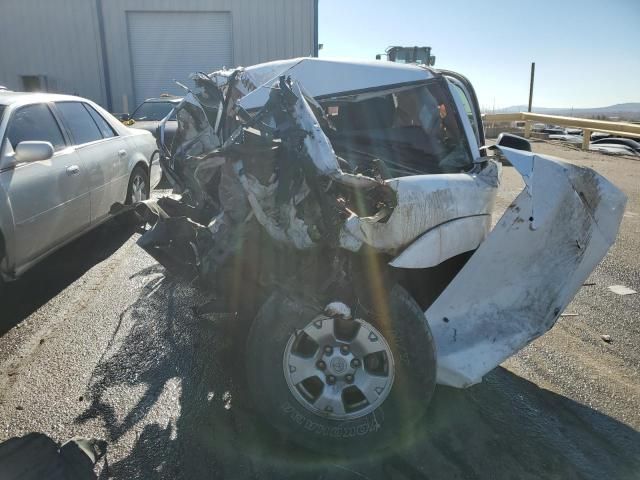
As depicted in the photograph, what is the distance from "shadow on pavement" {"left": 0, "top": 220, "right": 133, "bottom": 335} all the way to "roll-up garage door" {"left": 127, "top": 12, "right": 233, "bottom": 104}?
15.5 metres

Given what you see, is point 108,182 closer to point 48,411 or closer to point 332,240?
point 48,411

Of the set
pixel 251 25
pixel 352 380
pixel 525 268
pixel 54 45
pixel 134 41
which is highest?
pixel 251 25

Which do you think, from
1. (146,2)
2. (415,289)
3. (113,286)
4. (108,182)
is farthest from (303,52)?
(415,289)

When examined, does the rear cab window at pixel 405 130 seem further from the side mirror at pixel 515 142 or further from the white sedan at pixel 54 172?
the white sedan at pixel 54 172

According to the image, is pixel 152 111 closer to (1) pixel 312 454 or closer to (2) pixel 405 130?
(2) pixel 405 130

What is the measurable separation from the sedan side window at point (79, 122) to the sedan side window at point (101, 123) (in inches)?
3.5

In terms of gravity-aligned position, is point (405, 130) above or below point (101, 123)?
above

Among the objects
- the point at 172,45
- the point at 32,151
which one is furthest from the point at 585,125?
the point at 172,45

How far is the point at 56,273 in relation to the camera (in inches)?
193

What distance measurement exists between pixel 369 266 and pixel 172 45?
20.4 m

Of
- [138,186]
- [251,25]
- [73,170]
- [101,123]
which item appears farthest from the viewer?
[251,25]

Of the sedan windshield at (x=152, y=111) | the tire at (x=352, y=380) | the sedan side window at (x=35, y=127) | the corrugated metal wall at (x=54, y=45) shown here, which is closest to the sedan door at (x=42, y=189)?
the sedan side window at (x=35, y=127)

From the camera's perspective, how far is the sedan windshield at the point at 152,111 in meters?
11.8

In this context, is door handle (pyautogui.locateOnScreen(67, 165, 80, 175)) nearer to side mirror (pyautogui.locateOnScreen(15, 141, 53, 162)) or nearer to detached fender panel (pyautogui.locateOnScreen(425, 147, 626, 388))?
side mirror (pyautogui.locateOnScreen(15, 141, 53, 162))
